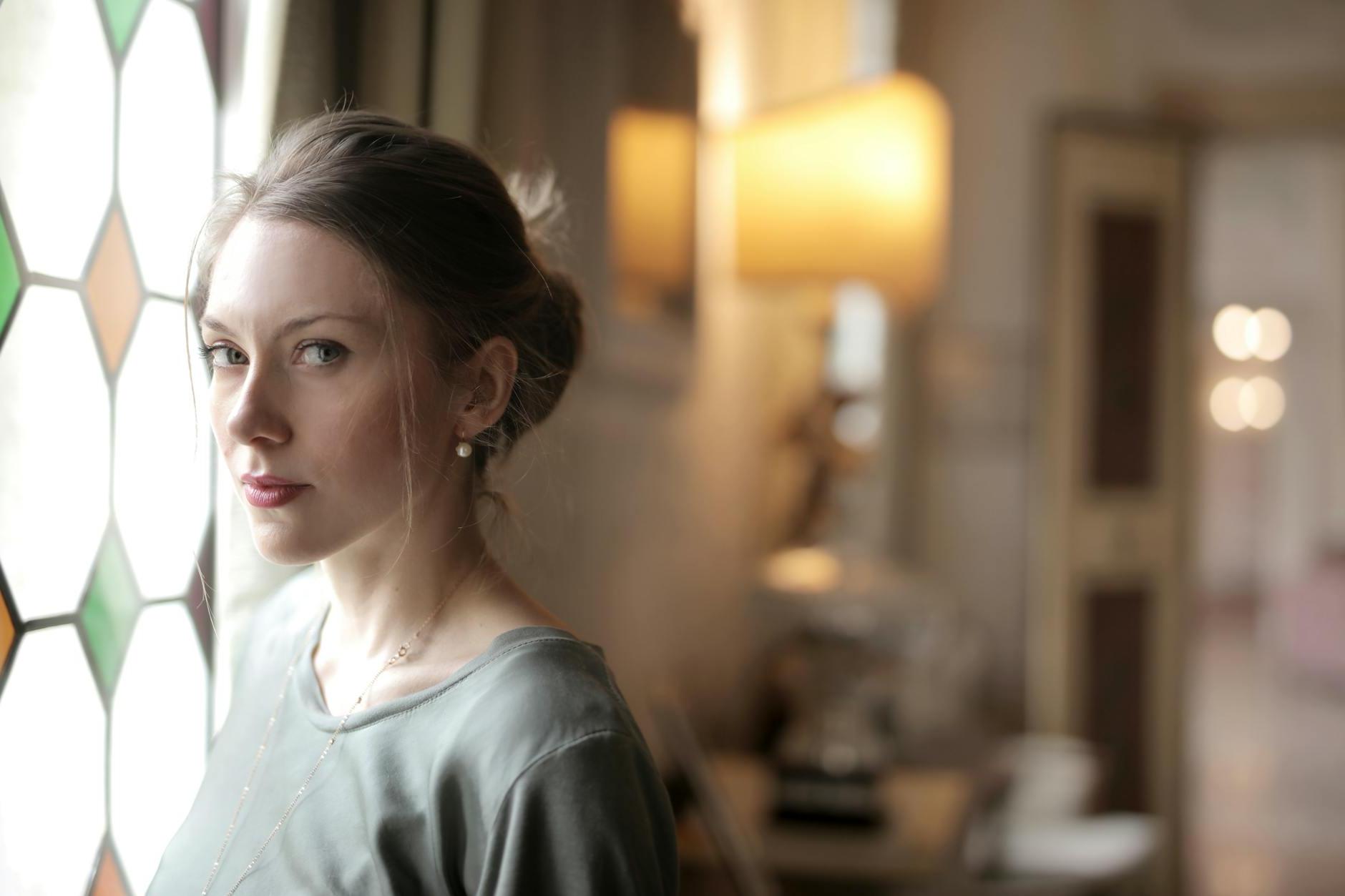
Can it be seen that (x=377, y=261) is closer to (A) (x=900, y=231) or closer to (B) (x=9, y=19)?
(B) (x=9, y=19)

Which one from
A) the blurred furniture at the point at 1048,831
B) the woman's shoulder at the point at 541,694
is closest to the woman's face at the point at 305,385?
the woman's shoulder at the point at 541,694

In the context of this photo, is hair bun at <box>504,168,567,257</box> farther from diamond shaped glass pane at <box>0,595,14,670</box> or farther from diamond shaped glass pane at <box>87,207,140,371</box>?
diamond shaped glass pane at <box>0,595,14,670</box>

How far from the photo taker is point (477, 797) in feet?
2.13

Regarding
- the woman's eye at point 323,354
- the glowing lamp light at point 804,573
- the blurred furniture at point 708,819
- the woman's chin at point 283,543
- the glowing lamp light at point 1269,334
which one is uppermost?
the glowing lamp light at point 1269,334

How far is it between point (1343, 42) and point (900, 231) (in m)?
3.23

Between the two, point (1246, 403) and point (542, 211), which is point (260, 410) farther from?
point (1246, 403)

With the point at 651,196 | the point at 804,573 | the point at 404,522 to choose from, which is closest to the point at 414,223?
the point at 404,522

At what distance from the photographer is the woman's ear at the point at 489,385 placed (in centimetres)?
72

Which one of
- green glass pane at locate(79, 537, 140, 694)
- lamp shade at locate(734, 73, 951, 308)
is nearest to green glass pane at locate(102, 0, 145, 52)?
green glass pane at locate(79, 537, 140, 694)

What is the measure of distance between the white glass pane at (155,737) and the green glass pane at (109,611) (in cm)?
1

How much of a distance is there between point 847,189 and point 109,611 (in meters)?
2.04

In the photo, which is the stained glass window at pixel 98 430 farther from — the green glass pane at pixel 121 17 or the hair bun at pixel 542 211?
the hair bun at pixel 542 211

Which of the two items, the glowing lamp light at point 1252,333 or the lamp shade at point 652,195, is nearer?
the lamp shade at point 652,195

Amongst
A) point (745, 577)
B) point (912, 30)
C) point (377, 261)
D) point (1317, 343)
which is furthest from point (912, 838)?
point (1317, 343)
